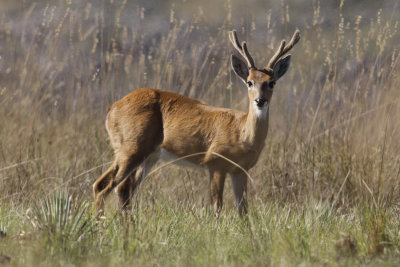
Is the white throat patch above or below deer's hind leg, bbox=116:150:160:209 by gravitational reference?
above

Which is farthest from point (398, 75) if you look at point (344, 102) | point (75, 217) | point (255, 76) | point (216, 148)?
point (75, 217)

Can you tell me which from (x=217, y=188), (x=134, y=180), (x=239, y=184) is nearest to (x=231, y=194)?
(x=239, y=184)

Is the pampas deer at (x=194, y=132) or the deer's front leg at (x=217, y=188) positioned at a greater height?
the pampas deer at (x=194, y=132)

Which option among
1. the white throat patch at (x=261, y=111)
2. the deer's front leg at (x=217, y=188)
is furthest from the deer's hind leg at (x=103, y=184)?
the white throat patch at (x=261, y=111)

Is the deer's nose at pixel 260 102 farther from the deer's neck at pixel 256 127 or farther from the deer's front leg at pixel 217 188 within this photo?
the deer's front leg at pixel 217 188

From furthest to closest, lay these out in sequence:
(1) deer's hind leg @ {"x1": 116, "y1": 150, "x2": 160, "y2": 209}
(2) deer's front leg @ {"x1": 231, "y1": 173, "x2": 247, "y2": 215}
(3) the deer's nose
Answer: (1) deer's hind leg @ {"x1": 116, "y1": 150, "x2": 160, "y2": 209} < (2) deer's front leg @ {"x1": 231, "y1": 173, "x2": 247, "y2": 215} < (3) the deer's nose

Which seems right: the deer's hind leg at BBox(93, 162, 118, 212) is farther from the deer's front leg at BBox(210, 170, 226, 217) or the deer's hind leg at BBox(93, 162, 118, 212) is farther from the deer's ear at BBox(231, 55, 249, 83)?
the deer's ear at BBox(231, 55, 249, 83)

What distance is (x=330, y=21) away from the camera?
820 centimetres

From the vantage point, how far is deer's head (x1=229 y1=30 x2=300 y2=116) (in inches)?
210

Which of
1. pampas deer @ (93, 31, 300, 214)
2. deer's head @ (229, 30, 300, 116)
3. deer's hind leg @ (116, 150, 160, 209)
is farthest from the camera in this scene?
deer's hind leg @ (116, 150, 160, 209)

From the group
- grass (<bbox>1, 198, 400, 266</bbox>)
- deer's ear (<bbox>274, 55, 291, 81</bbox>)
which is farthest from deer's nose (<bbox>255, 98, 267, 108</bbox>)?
grass (<bbox>1, 198, 400, 266</bbox>)

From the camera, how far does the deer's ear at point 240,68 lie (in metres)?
5.65

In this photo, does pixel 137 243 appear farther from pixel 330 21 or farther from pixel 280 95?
pixel 330 21

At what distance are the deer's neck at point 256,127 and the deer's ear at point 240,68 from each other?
37cm
